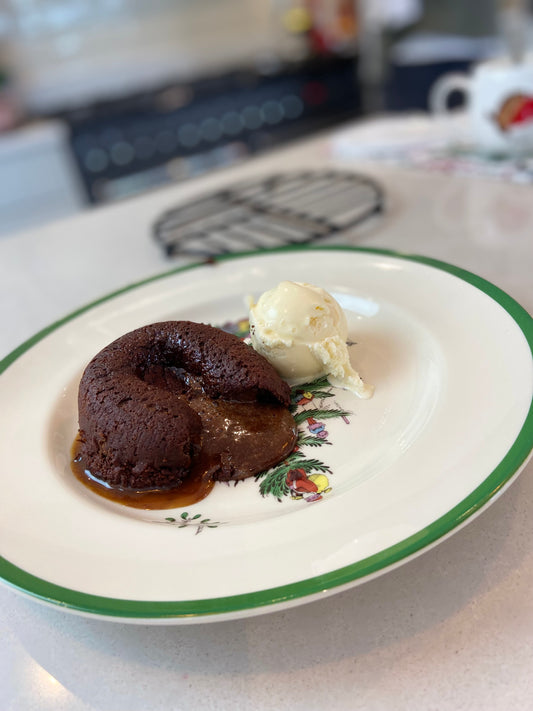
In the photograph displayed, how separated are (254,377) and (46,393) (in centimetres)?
28

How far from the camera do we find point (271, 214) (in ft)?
3.91

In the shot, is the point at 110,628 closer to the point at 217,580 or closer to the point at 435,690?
the point at 217,580

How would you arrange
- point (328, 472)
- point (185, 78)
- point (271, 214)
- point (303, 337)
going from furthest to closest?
point (185, 78)
point (271, 214)
point (303, 337)
point (328, 472)

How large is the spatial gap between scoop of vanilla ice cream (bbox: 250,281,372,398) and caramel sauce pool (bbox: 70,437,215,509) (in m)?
0.18

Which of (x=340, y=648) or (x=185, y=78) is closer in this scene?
(x=340, y=648)

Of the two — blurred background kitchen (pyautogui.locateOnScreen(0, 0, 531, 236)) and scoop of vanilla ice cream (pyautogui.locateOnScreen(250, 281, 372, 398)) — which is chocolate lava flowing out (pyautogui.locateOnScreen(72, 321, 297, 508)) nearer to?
scoop of vanilla ice cream (pyautogui.locateOnScreen(250, 281, 372, 398))

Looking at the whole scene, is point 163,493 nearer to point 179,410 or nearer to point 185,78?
point 179,410

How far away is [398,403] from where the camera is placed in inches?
25.3

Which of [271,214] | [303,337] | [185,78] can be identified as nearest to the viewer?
[303,337]

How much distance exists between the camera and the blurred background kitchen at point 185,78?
8.86ft

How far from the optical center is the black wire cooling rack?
1.08 m

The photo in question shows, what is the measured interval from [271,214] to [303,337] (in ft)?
1.86

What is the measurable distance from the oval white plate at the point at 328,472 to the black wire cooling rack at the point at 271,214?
233 millimetres

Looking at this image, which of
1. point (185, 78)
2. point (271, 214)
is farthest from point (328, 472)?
point (185, 78)
